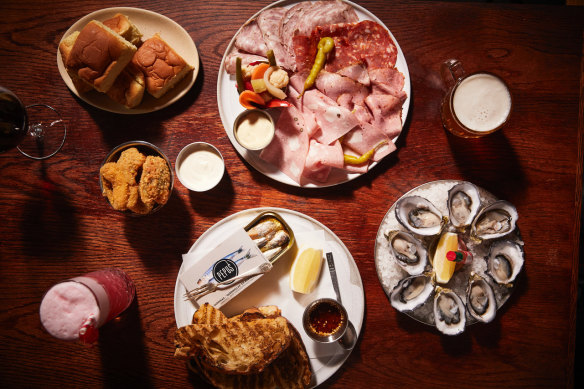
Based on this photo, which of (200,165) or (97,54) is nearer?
(97,54)

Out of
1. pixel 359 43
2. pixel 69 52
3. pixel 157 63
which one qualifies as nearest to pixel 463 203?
pixel 359 43

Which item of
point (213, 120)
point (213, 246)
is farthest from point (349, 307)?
point (213, 120)

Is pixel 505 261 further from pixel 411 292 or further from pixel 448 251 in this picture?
pixel 411 292

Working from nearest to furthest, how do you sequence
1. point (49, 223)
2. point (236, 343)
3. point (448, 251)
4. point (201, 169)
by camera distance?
point (236, 343)
point (448, 251)
point (201, 169)
point (49, 223)

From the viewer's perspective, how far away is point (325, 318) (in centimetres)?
183

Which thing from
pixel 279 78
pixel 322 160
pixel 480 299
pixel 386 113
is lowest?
pixel 480 299

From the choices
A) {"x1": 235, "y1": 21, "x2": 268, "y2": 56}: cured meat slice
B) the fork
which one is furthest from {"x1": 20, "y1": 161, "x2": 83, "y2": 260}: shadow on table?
{"x1": 235, "y1": 21, "x2": 268, "y2": 56}: cured meat slice

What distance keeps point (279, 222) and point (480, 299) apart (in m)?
1.10

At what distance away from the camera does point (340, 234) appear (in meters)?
1.95

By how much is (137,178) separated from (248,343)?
→ 963 millimetres

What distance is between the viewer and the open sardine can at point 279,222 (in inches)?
70.8

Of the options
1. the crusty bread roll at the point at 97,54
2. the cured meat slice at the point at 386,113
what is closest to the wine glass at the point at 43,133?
the crusty bread roll at the point at 97,54

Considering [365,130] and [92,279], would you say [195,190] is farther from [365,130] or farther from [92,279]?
[365,130]

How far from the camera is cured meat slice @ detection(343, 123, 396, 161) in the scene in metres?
1.87
